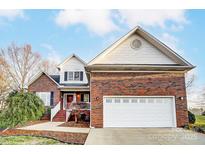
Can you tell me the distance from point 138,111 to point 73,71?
10.9 meters

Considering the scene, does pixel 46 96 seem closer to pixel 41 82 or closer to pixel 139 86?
pixel 41 82

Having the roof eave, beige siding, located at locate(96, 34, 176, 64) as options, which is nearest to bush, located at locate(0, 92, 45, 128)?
the roof eave

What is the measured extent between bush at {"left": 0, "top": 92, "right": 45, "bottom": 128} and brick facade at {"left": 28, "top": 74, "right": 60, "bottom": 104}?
8457 mm

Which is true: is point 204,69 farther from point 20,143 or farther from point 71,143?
point 20,143

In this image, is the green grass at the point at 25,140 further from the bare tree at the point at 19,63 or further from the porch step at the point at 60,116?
the bare tree at the point at 19,63

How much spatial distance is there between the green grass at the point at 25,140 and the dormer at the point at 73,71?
466 inches

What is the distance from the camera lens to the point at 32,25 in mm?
21609

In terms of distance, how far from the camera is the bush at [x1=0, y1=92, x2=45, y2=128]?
36.0 ft

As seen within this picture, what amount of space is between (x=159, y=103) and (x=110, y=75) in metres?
3.25

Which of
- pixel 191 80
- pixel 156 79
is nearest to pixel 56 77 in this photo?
pixel 156 79

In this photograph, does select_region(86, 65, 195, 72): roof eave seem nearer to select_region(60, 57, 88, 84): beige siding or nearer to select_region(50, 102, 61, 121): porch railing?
select_region(50, 102, 61, 121): porch railing

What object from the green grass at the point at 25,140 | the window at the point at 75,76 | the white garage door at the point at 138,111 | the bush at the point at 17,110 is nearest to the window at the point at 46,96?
the window at the point at 75,76

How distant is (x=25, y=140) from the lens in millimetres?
8750

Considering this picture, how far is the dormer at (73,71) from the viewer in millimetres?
21031
